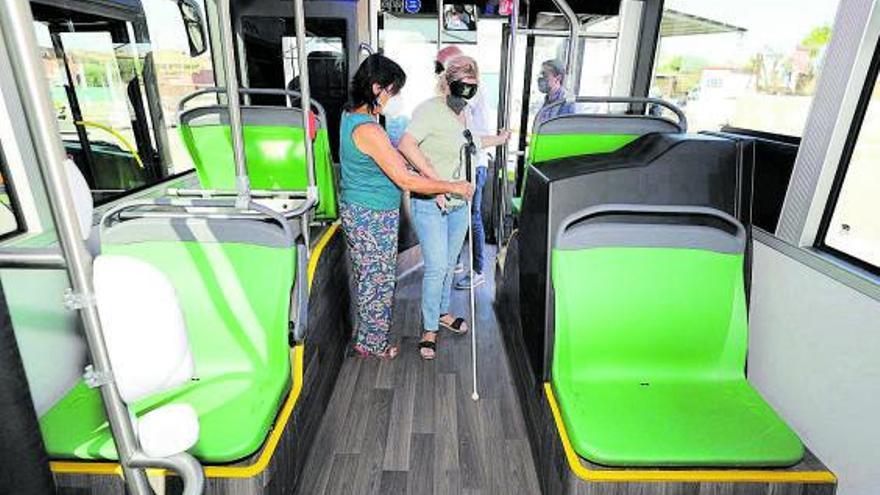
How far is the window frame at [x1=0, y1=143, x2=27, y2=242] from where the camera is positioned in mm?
1856

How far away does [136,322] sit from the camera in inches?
29.5

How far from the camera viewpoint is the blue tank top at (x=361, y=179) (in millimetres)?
2391

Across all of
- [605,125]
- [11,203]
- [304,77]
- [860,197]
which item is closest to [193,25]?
[304,77]

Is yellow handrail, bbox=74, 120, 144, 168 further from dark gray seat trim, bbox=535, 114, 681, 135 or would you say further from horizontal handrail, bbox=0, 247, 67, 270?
dark gray seat trim, bbox=535, 114, 681, 135

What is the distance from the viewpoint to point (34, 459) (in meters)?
0.80

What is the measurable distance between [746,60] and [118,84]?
133 inches

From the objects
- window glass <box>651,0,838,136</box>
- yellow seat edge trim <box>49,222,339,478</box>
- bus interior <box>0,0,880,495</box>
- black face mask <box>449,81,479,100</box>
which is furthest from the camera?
black face mask <box>449,81,479,100</box>

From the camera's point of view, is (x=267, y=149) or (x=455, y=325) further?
(x=455, y=325)

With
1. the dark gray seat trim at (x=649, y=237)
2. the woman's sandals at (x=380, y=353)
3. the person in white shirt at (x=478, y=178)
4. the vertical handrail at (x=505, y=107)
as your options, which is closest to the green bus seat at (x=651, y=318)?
the dark gray seat trim at (x=649, y=237)

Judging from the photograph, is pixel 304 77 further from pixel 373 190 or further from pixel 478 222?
pixel 478 222

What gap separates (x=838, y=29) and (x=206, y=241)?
7.64 ft

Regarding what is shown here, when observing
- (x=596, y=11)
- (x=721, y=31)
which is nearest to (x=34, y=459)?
(x=721, y=31)

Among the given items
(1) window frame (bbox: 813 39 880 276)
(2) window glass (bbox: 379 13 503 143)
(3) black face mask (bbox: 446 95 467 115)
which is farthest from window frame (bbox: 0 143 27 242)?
(2) window glass (bbox: 379 13 503 143)

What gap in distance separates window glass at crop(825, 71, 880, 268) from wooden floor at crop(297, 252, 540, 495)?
1442 millimetres
